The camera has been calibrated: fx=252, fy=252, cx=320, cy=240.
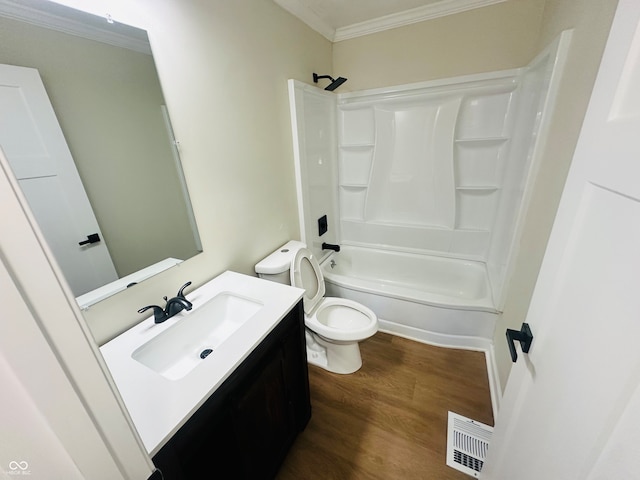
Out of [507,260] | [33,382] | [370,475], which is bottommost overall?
[370,475]

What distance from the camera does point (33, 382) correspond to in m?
0.30

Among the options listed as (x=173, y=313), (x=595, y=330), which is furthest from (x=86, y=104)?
(x=595, y=330)

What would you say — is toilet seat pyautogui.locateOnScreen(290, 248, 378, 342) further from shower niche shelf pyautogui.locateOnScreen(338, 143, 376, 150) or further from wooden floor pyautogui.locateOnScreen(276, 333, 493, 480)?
shower niche shelf pyautogui.locateOnScreen(338, 143, 376, 150)

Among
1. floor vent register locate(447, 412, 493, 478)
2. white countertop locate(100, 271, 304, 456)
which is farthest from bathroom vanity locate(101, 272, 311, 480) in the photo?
floor vent register locate(447, 412, 493, 478)

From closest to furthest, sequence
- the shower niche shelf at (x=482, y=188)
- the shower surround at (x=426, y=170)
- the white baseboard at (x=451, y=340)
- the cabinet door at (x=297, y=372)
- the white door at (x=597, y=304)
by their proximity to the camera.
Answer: the white door at (x=597, y=304), the cabinet door at (x=297, y=372), the white baseboard at (x=451, y=340), the shower surround at (x=426, y=170), the shower niche shelf at (x=482, y=188)

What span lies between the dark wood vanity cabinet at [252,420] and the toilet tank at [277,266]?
44 cm

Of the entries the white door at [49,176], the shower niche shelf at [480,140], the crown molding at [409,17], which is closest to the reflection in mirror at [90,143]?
the white door at [49,176]

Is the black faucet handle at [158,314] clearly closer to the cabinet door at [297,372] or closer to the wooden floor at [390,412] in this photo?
the cabinet door at [297,372]

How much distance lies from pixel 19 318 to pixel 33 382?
83 mm

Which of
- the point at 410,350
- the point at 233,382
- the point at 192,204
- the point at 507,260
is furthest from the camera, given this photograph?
the point at 410,350

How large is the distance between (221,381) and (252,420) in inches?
12.3

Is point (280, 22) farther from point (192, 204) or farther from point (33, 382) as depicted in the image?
point (33, 382)

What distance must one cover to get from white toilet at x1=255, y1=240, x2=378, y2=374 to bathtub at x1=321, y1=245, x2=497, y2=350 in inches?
12.8

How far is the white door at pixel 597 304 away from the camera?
42cm
